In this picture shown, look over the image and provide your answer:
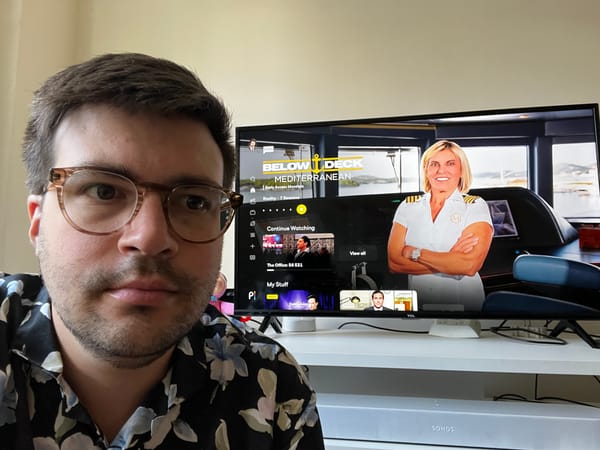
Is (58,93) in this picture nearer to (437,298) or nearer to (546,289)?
(437,298)

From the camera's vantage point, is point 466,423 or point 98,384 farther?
point 466,423

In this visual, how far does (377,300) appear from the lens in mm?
1432

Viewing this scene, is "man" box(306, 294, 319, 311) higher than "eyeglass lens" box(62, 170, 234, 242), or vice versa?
"eyeglass lens" box(62, 170, 234, 242)

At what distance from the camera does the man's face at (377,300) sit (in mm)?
1429

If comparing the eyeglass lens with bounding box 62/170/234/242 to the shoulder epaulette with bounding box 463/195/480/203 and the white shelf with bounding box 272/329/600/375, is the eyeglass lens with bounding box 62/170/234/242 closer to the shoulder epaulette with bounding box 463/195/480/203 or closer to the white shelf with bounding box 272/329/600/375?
the white shelf with bounding box 272/329/600/375

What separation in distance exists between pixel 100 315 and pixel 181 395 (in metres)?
0.16

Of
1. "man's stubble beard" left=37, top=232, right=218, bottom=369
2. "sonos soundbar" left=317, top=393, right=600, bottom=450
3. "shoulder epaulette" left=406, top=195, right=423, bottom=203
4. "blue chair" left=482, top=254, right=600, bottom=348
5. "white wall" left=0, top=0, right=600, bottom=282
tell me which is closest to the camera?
"man's stubble beard" left=37, top=232, right=218, bottom=369

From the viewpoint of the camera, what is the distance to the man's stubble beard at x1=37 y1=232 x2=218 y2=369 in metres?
0.53

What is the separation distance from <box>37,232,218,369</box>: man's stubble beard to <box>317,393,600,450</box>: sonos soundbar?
0.76 m

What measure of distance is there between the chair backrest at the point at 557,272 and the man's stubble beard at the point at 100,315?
114 centimetres

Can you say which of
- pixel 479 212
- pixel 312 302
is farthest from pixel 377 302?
pixel 479 212

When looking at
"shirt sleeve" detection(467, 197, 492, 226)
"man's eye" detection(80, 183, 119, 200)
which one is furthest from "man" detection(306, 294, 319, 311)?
"man's eye" detection(80, 183, 119, 200)

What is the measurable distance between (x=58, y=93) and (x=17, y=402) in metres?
0.39

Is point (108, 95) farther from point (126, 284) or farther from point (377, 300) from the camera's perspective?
point (377, 300)
